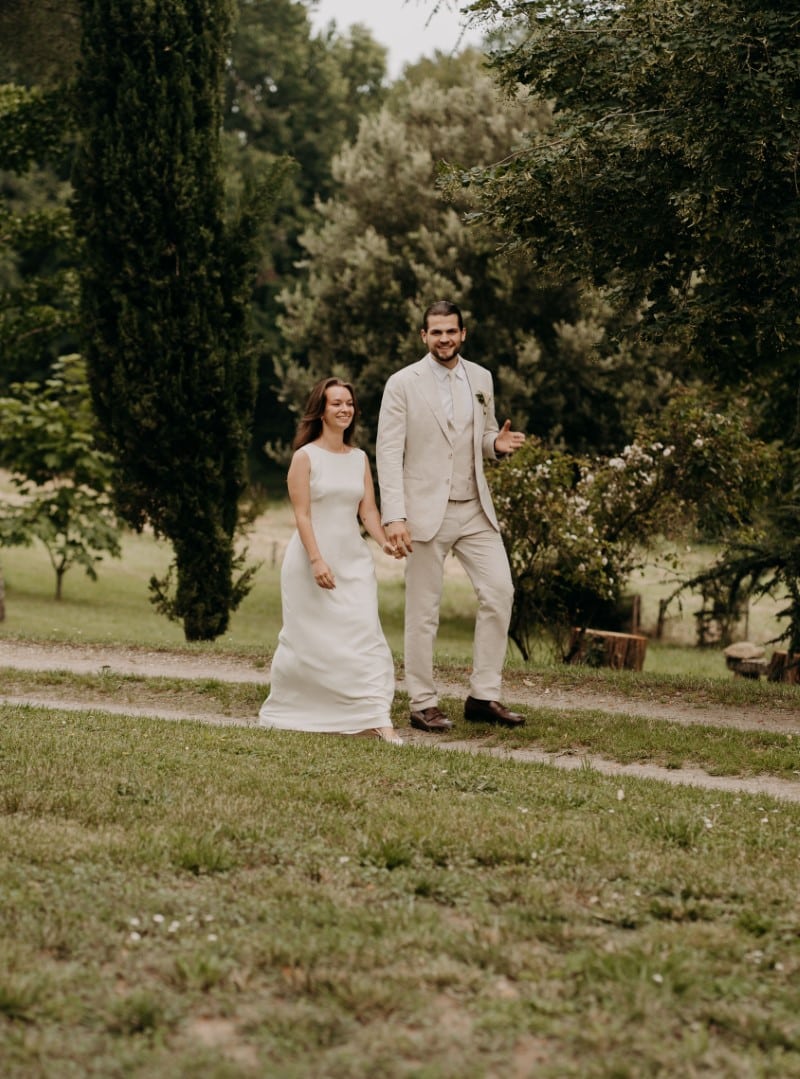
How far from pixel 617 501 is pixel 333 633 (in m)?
7.46

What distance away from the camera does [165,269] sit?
15.2m

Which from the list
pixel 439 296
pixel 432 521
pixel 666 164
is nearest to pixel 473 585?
pixel 432 521

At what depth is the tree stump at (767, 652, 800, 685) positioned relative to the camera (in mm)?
13633

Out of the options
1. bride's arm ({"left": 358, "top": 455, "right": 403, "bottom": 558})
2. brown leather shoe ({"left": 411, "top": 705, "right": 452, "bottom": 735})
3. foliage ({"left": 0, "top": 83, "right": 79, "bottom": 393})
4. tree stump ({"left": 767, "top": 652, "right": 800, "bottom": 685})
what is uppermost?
foliage ({"left": 0, "top": 83, "right": 79, "bottom": 393})

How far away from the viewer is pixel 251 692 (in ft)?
31.7

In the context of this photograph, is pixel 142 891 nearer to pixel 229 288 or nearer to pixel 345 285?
pixel 229 288

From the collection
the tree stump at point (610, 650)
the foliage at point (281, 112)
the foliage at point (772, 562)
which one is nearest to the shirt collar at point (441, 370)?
the foliage at point (772, 562)

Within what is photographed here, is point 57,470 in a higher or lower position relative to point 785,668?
higher

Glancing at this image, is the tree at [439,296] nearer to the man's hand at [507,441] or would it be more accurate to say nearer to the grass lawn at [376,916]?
the man's hand at [507,441]

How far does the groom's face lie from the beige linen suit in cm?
14

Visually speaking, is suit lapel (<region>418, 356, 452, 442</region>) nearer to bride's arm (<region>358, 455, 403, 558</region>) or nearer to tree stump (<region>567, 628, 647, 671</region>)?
bride's arm (<region>358, 455, 403, 558</region>)

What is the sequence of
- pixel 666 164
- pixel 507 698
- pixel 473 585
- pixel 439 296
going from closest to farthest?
pixel 473 585 < pixel 666 164 < pixel 507 698 < pixel 439 296

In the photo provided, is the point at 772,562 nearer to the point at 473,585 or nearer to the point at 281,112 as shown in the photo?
the point at 473,585

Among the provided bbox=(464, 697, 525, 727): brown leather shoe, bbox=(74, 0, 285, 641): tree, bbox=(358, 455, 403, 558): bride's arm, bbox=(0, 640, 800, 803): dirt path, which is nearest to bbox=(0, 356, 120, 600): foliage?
bbox=(74, 0, 285, 641): tree
